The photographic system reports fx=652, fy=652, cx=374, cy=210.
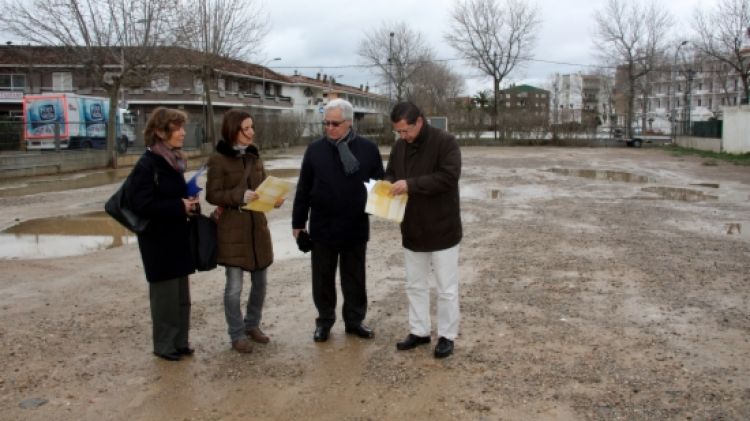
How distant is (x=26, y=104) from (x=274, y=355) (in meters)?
28.9

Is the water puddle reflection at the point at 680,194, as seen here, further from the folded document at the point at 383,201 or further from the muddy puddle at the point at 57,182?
the muddy puddle at the point at 57,182

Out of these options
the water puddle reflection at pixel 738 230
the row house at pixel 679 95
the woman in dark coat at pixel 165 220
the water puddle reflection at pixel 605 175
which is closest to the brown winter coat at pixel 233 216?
the woman in dark coat at pixel 165 220

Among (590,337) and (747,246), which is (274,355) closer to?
(590,337)

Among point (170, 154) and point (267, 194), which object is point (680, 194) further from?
point (170, 154)

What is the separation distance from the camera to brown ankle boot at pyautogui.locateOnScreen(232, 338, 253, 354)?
15.0ft

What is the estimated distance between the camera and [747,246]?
327 inches

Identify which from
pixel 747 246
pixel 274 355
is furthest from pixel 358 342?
pixel 747 246

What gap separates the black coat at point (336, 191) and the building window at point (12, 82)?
53773 mm

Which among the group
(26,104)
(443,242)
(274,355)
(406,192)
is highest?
(26,104)

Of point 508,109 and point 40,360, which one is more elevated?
point 508,109

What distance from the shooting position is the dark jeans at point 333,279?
4812mm

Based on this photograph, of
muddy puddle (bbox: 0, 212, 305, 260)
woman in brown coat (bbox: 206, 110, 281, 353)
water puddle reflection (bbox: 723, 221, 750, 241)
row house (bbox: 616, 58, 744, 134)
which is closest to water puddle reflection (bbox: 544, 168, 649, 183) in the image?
water puddle reflection (bbox: 723, 221, 750, 241)

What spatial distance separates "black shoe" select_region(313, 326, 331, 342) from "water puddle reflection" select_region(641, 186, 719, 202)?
10.8 meters

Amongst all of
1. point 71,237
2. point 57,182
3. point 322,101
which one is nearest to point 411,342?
point 71,237
